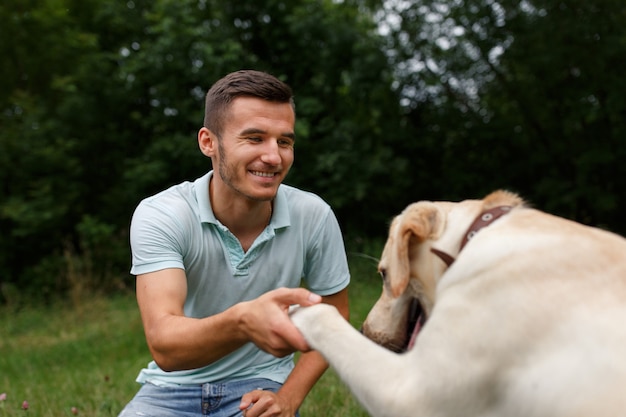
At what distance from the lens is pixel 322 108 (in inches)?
467

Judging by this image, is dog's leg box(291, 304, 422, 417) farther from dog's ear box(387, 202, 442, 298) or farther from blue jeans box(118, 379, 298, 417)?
blue jeans box(118, 379, 298, 417)

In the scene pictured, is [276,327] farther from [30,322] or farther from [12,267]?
[12,267]

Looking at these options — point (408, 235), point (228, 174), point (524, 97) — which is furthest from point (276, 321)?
point (524, 97)

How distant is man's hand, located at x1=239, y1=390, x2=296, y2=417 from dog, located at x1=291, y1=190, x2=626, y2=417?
691 mm

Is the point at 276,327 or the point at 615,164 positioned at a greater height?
the point at 276,327

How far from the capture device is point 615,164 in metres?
11.6

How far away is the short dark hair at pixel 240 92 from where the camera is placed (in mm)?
3252

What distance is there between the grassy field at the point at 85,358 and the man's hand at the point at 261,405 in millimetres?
1260

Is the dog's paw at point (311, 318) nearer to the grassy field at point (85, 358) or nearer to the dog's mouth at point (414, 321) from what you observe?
the dog's mouth at point (414, 321)

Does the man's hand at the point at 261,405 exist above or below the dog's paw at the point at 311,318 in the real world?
below

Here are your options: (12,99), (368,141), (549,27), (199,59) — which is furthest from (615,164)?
(12,99)

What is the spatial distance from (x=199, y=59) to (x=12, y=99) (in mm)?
3985

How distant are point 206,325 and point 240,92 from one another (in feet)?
3.98

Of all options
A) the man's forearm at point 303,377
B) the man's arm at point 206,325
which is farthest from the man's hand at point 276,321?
the man's forearm at point 303,377
